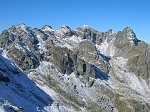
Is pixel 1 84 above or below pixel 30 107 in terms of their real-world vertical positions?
above

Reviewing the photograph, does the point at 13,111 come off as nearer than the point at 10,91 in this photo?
Yes

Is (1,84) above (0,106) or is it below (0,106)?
above

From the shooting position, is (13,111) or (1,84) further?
(1,84)

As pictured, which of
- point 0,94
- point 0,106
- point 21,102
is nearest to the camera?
point 0,106

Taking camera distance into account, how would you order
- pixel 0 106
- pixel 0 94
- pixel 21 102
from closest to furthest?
pixel 0 106
pixel 0 94
pixel 21 102

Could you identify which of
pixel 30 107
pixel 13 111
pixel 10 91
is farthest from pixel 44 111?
pixel 13 111

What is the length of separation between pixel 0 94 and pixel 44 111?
104 feet

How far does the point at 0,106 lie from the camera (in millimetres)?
134375

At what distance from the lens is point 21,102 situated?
628 ft

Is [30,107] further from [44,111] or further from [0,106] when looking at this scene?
[0,106]

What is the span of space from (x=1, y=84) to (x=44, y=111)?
28.5 m

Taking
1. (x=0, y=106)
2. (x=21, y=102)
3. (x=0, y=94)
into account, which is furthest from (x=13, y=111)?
(x=21, y=102)

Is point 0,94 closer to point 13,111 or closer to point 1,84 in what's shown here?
point 1,84

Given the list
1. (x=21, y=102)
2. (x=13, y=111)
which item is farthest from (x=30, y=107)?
(x=13, y=111)
